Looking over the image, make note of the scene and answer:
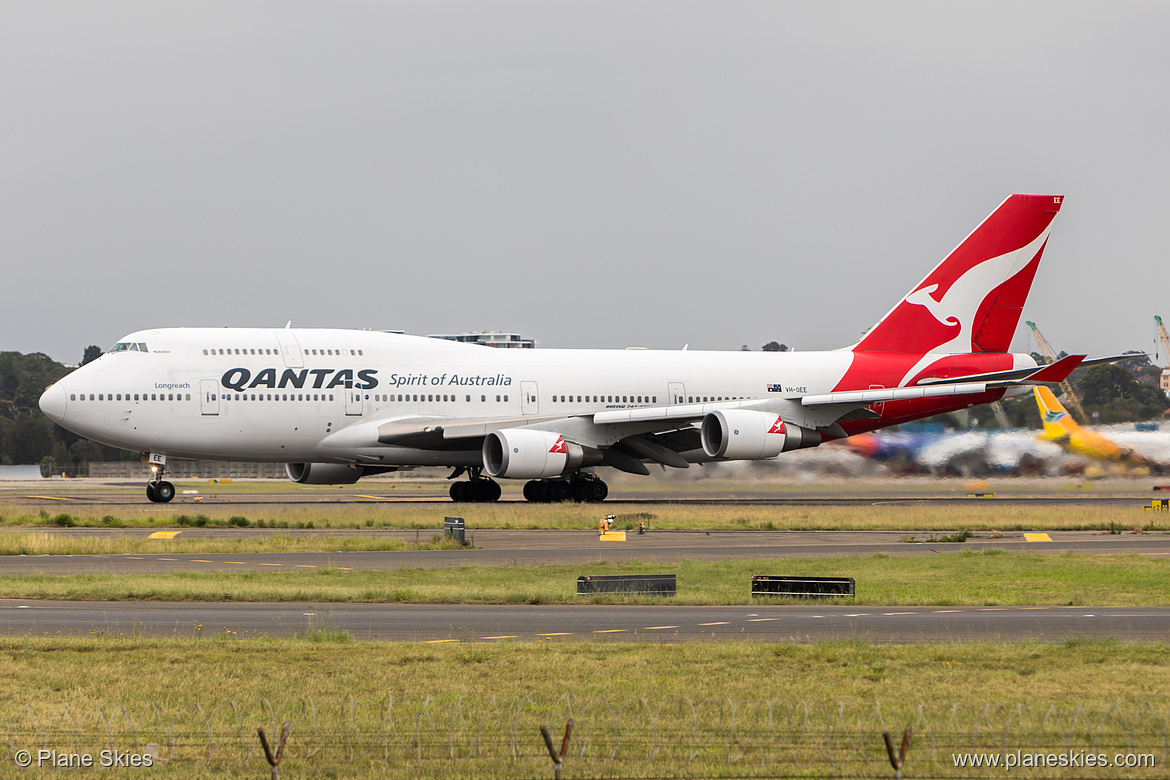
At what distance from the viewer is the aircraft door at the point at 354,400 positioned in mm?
44969

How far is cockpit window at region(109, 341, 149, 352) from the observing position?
4388cm

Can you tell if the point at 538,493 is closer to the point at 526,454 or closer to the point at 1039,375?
the point at 526,454

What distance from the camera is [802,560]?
28.7m

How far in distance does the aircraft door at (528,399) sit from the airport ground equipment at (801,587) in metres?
25.4

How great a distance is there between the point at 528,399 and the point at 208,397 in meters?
11.3

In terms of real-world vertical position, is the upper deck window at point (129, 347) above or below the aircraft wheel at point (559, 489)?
above

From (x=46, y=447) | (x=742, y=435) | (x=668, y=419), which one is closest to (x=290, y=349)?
(x=668, y=419)

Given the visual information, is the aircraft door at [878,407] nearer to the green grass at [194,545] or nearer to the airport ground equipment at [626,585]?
the green grass at [194,545]

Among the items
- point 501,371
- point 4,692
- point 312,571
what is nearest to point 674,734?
point 4,692

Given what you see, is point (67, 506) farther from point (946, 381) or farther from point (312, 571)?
point (946, 381)

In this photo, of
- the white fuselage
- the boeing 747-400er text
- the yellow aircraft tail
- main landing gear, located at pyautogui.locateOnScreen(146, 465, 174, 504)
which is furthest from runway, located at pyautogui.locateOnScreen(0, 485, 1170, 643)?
the yellow aircraft tail

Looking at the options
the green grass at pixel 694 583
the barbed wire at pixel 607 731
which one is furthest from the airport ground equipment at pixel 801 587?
the barbed wire at pixel 607 731

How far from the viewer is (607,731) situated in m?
12.0

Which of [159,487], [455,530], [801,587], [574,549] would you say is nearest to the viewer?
[801,587]
